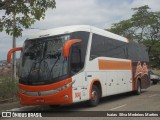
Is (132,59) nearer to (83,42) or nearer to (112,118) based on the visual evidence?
(83,42)

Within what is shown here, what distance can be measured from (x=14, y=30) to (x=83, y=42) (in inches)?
130

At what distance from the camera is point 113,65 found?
19516 mm

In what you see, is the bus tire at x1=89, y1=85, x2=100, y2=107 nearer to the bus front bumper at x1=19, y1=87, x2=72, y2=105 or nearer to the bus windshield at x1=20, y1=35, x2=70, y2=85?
the bus front bumper at x1=19, y1=87, x2=72, y2=105

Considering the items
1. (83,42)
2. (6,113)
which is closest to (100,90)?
(83,42)

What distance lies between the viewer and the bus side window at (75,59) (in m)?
14.9

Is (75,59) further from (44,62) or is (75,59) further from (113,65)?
(113,65)

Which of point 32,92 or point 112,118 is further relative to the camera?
point 32,92

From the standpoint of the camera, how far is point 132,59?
75.9 ft

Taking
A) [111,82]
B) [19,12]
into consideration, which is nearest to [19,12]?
[19,12]

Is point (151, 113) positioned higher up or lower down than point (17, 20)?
lower down

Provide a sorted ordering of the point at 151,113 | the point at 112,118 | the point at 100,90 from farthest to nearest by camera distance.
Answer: the point at 100,90 < the point at 151,113 < the point at 112,118

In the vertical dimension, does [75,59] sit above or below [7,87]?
above

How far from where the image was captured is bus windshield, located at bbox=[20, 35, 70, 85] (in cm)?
1459

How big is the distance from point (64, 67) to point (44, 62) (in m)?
0.94
